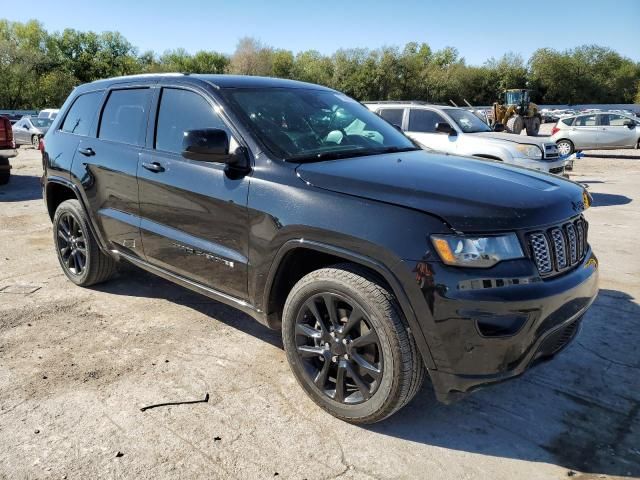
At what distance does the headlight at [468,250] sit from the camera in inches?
95.1

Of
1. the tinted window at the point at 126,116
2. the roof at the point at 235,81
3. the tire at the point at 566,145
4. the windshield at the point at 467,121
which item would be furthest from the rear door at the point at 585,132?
the tinted window at the point at 126,116

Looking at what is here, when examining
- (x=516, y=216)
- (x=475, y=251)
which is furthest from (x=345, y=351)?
(x=516, y=216)

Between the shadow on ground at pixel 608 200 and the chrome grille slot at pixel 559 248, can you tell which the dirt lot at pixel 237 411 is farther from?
the shadow on ground at pixel 608 200

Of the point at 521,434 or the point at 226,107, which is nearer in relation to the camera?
the point at 521,434

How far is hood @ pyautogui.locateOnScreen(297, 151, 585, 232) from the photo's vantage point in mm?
2494

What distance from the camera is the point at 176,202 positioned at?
11.8ft

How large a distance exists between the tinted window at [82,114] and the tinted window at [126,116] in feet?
0.74

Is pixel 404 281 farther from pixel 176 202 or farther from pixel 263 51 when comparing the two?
pixel 263 51

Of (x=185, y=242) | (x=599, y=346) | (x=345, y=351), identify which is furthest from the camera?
(x=599, y=346)

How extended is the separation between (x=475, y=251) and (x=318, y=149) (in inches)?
51.3

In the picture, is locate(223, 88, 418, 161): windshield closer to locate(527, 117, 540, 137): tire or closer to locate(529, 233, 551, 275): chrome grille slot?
locate(529, 233, 551, 275): chrome grille slot

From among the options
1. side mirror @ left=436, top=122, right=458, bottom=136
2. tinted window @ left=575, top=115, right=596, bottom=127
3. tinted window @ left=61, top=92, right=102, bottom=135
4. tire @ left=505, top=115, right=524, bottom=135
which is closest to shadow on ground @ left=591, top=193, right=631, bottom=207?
side mirror @ left=436, top=122, right=458, bottom=136

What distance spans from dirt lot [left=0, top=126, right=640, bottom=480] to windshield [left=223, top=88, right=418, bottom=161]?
1411 millimetres

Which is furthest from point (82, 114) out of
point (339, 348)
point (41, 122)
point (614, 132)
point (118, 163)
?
point (41, 122)
